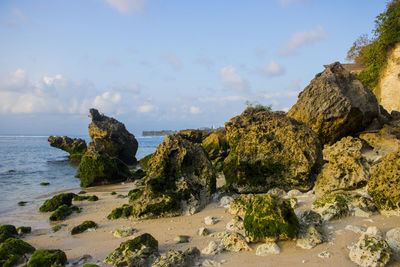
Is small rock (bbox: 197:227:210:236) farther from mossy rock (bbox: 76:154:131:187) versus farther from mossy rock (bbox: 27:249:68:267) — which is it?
mossy rock (bbox: 76:154:131:187)

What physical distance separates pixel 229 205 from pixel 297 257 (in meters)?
3.73

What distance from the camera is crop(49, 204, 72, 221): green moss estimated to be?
378 inches

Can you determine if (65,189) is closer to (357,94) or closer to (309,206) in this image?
(309,206)

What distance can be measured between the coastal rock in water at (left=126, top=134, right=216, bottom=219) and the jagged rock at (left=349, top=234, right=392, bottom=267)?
481 centimetres

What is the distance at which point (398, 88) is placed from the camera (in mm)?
24719

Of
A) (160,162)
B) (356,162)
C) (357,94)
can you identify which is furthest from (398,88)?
(160,162)

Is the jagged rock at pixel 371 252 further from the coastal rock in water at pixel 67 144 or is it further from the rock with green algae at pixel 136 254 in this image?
the coastal rock in water at pixel 67 144

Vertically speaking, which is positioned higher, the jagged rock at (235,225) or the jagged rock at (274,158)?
the jagged rock at (274,158)

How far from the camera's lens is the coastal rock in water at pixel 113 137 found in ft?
96.2

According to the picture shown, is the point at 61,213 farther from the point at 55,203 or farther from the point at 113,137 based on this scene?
the point at 113,137

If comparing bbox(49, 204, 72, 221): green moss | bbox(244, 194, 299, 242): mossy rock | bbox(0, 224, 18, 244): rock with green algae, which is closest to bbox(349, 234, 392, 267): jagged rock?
bbox(244, 194, 299, 242): mossy rock

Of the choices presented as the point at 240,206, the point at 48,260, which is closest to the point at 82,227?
the point at 48,260

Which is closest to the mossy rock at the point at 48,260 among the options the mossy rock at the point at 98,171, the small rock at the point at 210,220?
the small rock at the point at 210,220

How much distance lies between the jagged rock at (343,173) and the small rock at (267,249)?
4178mm
